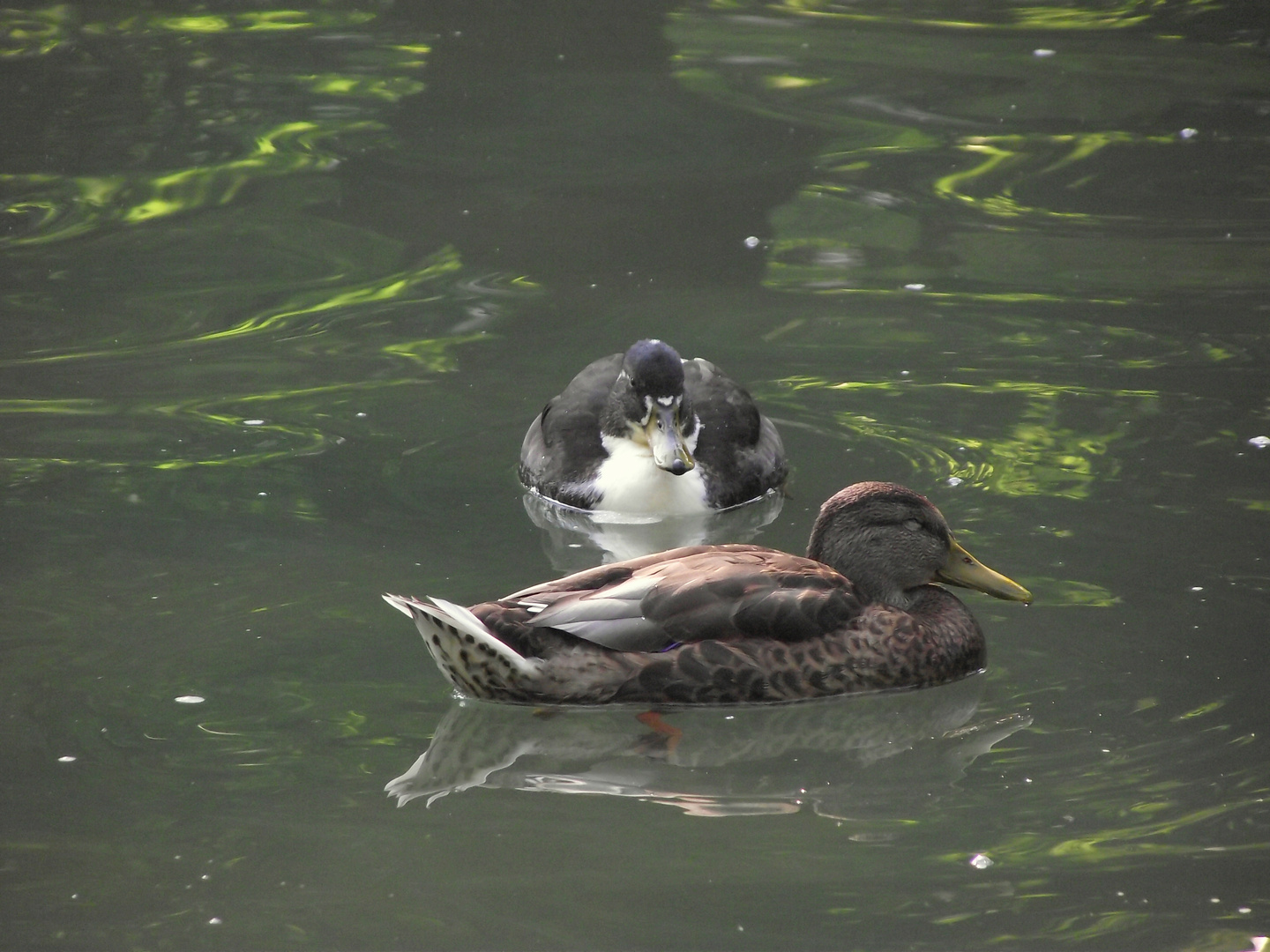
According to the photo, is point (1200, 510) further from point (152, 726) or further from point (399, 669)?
point (152, 726)

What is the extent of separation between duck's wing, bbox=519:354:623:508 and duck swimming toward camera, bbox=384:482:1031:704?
2.11 m

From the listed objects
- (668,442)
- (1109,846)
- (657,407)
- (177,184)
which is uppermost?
(177,184)

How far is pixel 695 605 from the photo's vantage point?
251 inches

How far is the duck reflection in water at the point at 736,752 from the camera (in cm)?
579

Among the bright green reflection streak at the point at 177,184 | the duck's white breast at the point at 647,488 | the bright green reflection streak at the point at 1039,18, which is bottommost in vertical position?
the duck's white breast at the point at 647,488

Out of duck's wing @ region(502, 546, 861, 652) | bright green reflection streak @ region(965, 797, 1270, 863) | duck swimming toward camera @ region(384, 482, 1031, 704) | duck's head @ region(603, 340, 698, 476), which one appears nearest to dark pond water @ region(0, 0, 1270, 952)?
bright green reflection streak @ region(965, 797, 1270, 863)

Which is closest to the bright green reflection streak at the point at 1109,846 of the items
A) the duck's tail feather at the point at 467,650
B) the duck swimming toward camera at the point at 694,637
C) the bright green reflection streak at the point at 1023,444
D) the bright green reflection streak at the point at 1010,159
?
the duck swimming toward camera at the point at 694,637

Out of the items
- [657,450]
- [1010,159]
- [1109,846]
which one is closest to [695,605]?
[1109,846]

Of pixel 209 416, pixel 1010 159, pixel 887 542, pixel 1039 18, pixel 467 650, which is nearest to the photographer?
pixel 467 650

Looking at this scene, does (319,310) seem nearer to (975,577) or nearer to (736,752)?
(975,577)

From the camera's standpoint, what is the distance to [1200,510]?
780 cm

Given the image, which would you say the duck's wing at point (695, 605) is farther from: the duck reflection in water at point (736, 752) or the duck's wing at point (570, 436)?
the duck's wing at point (570, 436)

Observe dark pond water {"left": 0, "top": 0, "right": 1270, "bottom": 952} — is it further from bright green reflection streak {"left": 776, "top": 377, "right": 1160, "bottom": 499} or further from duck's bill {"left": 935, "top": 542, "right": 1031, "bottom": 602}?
duck's bill {"left": 935, "top": 542, "right": 1031, "bottom": 602}

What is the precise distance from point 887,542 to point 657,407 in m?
2.17
